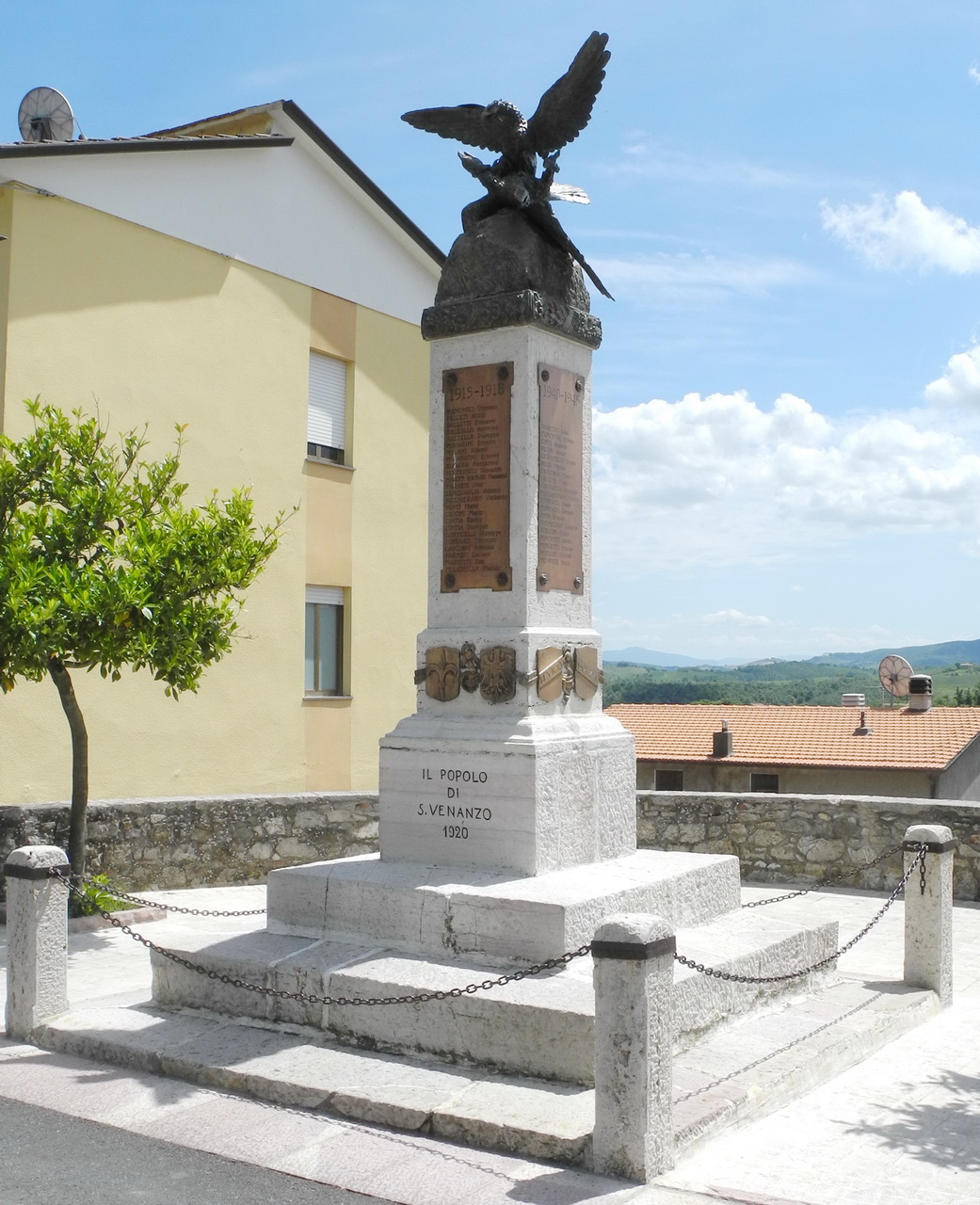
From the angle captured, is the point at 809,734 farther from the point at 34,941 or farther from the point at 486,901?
the point at 34,941

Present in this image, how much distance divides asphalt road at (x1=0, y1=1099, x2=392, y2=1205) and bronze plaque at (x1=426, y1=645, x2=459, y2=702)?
9.13ft

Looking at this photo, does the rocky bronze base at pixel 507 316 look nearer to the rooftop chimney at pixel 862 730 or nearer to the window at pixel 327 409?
the window at pixel 327 409

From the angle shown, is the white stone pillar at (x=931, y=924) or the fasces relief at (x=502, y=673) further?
the white stone pillar at (x=931, y=924)

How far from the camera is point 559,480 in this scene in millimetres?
6855

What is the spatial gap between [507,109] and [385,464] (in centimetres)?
926

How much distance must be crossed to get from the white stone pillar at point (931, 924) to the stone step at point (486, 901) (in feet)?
3.60

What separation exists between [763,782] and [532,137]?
57.3ft

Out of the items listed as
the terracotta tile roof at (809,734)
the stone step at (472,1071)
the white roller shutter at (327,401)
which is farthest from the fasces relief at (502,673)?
the terracotta tile roof at (809,734)

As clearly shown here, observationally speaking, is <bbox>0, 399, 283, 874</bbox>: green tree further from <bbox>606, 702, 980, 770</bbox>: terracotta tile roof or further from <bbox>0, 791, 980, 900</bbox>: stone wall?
<bbox>606, 702, 980, 770</bbox>: terracotta tile roof

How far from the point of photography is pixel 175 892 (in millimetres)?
10562

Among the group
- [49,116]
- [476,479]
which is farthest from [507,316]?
[49,116]

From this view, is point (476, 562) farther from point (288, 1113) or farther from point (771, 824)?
point (771, 824)

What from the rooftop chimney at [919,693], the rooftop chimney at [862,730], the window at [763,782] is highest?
the rooftop chimney at [919,693]

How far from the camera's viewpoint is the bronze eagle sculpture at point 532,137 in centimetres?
692
